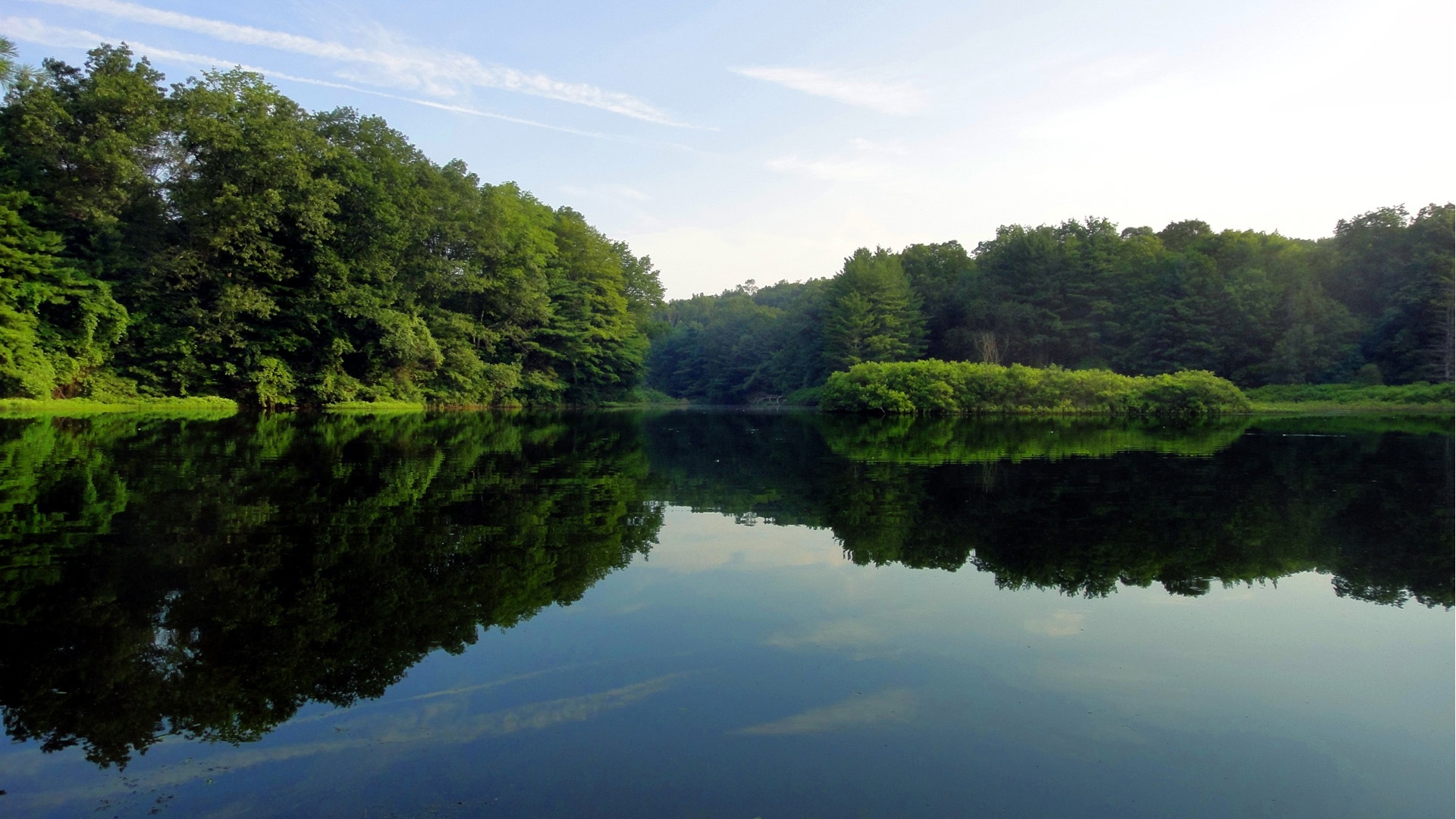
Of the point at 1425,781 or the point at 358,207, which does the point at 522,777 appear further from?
the point at 358,207

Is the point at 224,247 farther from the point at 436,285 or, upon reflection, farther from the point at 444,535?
the point at 444,535

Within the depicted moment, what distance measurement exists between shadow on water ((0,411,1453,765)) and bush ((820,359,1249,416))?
20.3m

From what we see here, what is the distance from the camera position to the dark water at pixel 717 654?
2.78m

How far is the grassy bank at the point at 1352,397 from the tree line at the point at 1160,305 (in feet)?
7.88

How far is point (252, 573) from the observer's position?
521cm

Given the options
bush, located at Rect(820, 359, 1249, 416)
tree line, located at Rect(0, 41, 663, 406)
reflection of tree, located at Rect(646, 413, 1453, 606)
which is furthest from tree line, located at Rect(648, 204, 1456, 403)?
reflection of tree, located at Rect(646, 413, 1453, 606)

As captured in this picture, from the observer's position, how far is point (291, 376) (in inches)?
1273

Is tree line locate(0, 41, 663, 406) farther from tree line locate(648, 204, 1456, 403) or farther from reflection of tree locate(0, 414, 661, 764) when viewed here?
tree line locate(648, 204, 1456, 403)

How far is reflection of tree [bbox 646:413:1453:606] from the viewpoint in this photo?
5891mm

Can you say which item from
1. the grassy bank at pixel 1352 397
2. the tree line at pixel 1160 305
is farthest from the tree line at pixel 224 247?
the grassy bank at pixel 1352 397

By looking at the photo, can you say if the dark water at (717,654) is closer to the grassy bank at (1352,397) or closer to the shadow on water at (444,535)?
the shadow on water at (444,535)

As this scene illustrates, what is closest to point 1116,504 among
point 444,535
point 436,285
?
point 444,535

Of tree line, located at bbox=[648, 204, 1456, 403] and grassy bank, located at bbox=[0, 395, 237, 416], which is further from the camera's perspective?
tree line, located at bbox=[648, 204, 1456, 403]

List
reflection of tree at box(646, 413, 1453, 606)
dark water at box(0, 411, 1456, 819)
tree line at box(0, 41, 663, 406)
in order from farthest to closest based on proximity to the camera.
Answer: tree line at box(0, 41, 663, 406) < reflection of tree at box(646, 413, 1453, 606) < dark water at box(0, 411, 1456, 819)
